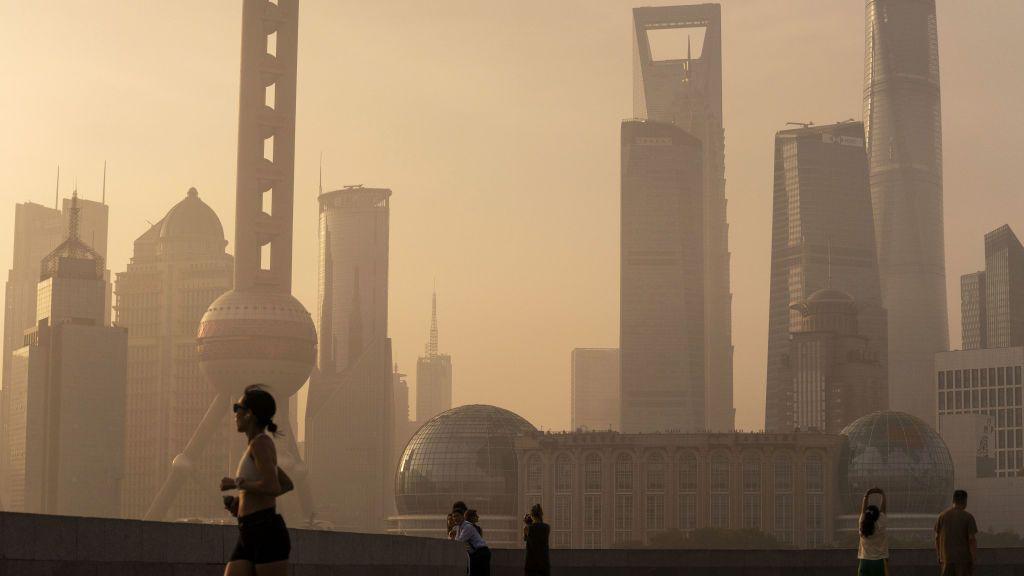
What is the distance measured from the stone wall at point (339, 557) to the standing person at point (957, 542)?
44.0ft

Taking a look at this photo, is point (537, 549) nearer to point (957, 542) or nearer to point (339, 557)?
A: point (339, 557)

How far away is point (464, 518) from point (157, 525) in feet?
27.9

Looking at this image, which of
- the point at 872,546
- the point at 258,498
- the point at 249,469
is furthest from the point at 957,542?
the point at 249,469

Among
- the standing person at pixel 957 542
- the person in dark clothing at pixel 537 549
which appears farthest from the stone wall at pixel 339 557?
the standing person at pixel 957 542

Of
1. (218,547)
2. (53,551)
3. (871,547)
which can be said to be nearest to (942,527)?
(871,547)

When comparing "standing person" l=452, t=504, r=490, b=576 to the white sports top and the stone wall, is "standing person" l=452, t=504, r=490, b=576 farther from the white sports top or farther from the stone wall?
the white sports top

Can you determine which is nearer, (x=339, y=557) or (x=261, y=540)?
(x=261, y=540)

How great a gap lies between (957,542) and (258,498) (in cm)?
1796

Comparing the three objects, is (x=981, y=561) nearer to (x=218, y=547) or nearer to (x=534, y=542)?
(x=534, y=542)

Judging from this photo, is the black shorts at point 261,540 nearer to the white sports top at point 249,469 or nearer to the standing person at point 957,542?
the white sports top at point 249,469

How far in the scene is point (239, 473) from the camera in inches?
689

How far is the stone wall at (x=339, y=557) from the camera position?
26.0 metres

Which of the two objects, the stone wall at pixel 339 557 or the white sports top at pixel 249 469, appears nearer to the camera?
the white sports top at pixel 249 469

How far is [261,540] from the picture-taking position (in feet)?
56.5
